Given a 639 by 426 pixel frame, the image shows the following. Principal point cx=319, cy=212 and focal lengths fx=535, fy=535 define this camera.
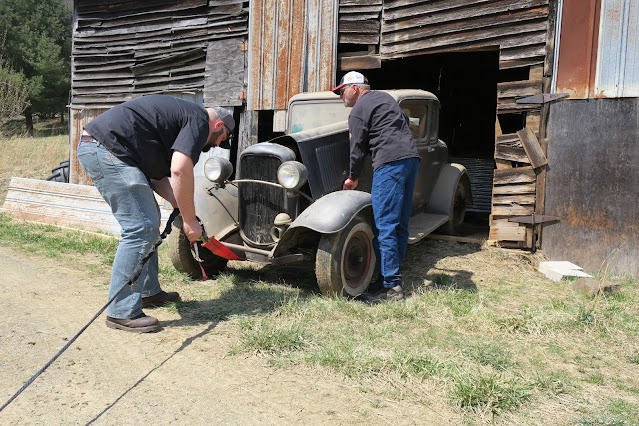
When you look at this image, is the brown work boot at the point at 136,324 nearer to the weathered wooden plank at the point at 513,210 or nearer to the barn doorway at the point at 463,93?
the weathered wooden plank at the point at 513,210

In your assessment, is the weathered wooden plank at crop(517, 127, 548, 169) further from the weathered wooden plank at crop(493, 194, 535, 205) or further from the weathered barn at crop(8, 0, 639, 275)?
the weathered wooden plank at crop(493, 194, 535, 205)

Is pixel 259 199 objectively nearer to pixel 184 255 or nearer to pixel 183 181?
pixel 184 255

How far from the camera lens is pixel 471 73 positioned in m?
11.8

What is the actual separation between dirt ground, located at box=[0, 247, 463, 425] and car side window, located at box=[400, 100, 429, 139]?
3.08 meters

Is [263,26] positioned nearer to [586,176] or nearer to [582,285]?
[586,176]

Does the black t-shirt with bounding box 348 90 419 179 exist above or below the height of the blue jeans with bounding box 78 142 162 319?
above

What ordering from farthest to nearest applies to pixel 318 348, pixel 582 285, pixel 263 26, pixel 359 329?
pixel 263 26 → pixel 582 285 → pixel 359 329 → pixel 318 348

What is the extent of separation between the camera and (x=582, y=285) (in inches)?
195

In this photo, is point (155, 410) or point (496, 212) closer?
point (155, 410)

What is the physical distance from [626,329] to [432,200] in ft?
9.33

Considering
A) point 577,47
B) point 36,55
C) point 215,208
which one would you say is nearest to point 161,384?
point 215,208

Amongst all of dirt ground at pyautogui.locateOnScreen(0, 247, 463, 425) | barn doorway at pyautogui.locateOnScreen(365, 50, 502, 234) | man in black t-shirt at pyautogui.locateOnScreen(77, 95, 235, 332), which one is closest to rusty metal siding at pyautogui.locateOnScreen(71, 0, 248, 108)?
barn doorway at pyautogui.locateOnScreen(365, 50, 502, 234)

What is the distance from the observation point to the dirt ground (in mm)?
2611

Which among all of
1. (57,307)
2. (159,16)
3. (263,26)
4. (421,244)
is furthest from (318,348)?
(159,16)
